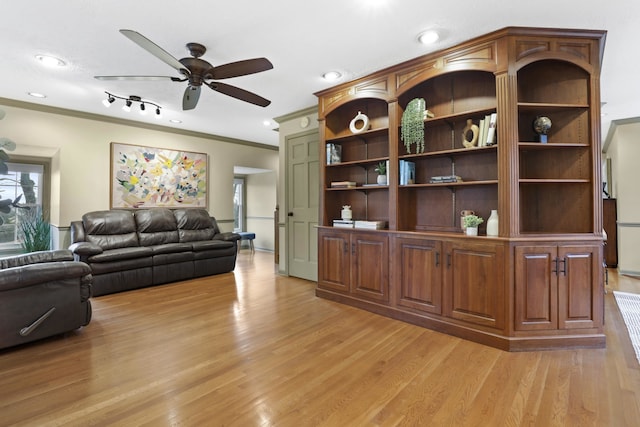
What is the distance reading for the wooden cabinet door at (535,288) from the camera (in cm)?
257

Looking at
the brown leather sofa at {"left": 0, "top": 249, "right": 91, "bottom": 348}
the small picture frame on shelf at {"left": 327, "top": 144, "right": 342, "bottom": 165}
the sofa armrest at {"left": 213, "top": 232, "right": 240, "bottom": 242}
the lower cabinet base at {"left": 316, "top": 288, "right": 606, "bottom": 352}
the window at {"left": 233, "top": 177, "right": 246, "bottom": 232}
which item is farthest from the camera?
the window at {"left": 233, "top": 177, "right": 246, "bottom": 232}

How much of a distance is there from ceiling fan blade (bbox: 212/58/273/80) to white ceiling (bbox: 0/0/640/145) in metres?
→ 0.29

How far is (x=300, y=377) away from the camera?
2.14 meters

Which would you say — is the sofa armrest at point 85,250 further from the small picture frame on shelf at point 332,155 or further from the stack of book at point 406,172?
the stack of book at point 406,172

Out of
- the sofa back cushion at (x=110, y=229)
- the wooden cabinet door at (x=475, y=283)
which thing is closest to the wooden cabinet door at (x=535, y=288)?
the wooden cabinet door at (x=475, y=283)

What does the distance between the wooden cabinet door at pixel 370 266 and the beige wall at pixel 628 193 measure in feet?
15.1

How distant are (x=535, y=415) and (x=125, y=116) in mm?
6315

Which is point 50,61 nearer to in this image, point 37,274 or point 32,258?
point 32,258

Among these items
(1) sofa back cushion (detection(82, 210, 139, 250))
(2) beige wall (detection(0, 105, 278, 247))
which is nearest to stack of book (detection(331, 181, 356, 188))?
(1) sofa back cushion (detection(82, 210, 139, 250))

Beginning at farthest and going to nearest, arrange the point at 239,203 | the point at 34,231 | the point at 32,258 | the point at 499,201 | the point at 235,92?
1. the point at 239,203
2. the point at 34,231
3. the point at 235,92
4. the point at 32,258
5. the point at 499,201

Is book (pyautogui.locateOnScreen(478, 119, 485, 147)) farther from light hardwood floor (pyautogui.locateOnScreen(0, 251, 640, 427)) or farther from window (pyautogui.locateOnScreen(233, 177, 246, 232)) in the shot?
window (pyautogui.locateOnScreen(233, 177, 246, 232))

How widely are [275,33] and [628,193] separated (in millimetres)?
6020

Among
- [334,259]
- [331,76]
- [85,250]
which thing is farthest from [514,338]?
[85,250]

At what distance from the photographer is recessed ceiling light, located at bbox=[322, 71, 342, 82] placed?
3.52 m
